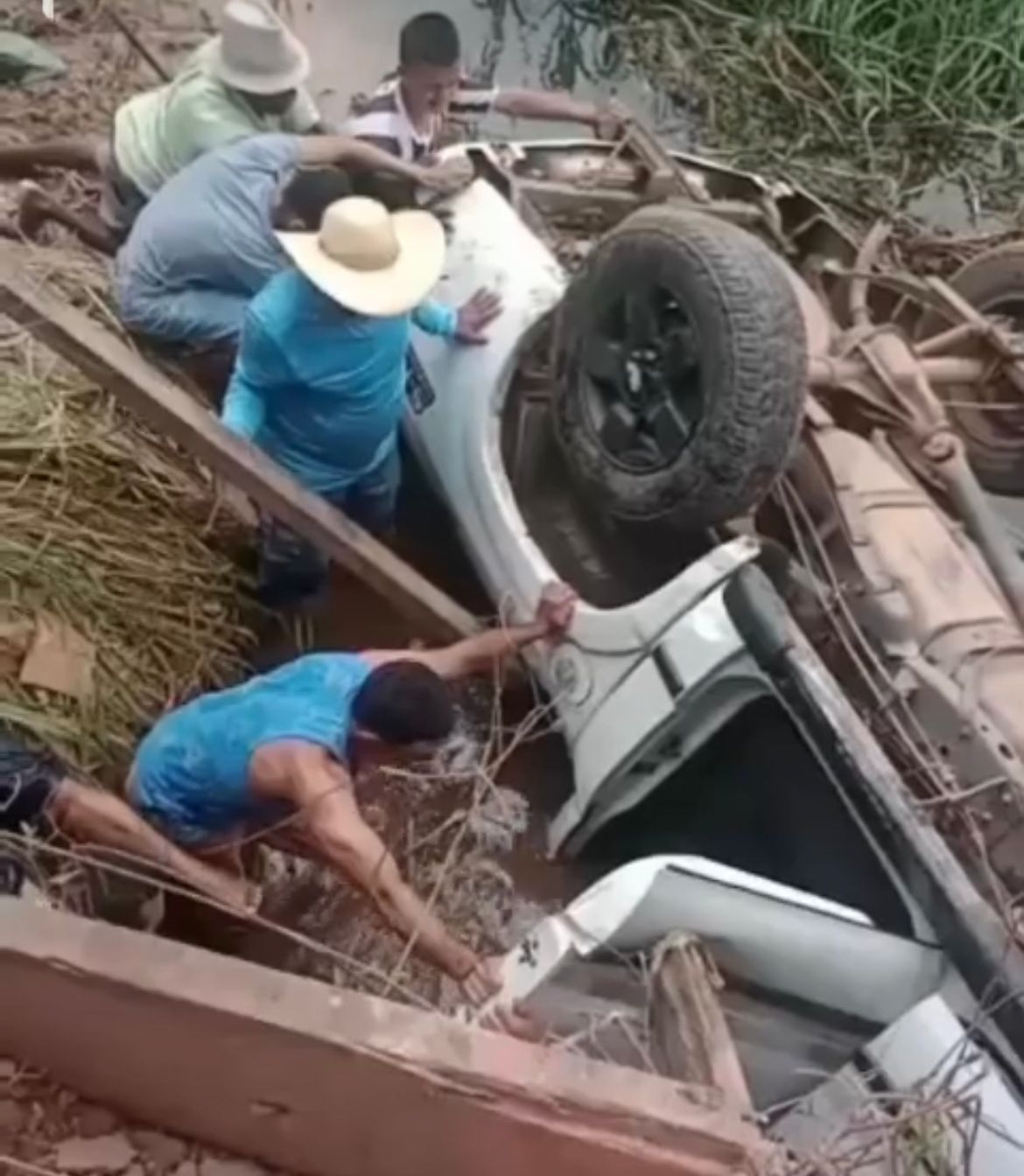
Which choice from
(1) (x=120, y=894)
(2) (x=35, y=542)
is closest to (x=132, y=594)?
(2) (x=35, y=542)

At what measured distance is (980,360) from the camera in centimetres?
615

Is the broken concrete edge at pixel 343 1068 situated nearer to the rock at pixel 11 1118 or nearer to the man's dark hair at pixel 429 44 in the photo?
the rock at pixel 11 1118

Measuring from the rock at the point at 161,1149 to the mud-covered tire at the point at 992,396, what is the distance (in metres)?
3.76

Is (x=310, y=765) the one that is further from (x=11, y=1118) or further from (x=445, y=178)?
(x=445, y=178)

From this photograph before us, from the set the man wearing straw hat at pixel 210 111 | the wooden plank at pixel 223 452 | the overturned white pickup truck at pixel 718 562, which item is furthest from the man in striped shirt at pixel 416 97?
the wooden plank at pixel 223 452

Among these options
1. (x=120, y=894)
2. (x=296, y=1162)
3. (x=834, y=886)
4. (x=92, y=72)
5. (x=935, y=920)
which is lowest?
(x=92, y=72)

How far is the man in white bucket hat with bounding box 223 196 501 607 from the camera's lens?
5.41 metres

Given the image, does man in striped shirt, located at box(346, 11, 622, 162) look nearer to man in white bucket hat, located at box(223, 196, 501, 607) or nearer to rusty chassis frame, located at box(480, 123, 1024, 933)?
rusty chassis frame, located at box(480, 123, 1024, 933)

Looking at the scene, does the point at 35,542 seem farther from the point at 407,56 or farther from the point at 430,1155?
the point at 430,1155

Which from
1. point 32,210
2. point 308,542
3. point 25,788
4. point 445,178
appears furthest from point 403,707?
point 32,210

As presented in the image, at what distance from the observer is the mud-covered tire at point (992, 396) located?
631cm

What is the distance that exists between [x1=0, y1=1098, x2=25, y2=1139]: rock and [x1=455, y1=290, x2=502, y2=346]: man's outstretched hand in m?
3.02

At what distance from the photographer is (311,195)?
577 centimetres

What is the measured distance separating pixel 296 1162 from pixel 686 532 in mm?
2412
